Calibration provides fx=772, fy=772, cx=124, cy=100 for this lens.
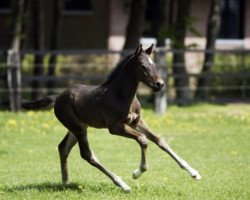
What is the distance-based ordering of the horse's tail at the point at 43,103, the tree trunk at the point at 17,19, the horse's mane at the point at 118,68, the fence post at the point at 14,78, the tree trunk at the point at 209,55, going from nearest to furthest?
the horse's mane at the point at 118,68
the horse's tail at the point at 43,103
the fence post at the point at 14,78
the tree trunk at the point at 17,19
the tree trunk at the point at 209,55

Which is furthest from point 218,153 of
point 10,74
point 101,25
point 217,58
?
point 101,25

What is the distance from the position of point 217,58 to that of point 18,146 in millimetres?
15944

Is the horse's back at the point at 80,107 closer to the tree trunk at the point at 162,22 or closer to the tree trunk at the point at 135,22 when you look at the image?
the tree trunk at the point at 162,22

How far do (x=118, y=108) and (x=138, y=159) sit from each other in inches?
155

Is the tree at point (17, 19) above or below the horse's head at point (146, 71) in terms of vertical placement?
below

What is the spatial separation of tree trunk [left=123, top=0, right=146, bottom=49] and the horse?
529 inches

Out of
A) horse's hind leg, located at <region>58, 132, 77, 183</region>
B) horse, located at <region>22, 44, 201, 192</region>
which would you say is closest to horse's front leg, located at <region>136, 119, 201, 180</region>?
horse, located at <region>22, 44, 201, 192</region>

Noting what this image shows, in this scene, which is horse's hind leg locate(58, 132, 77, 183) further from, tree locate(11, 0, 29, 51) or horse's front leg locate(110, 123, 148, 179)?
tree locate(11, 0, 29, 51)

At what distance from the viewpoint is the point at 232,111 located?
22141mm

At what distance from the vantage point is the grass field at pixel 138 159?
32.4 ft

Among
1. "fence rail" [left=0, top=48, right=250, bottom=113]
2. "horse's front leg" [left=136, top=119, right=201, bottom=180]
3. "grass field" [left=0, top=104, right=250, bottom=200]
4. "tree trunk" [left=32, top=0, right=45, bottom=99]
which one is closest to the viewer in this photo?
"horse's front leg" [left=136, top=119, right=201, bottom=180]

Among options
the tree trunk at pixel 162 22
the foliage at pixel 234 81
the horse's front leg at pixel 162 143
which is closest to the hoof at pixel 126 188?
the horse's front leg at pixel 162 143

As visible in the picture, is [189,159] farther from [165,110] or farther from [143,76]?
[165,110]

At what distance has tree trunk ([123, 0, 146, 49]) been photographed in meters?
23.7
